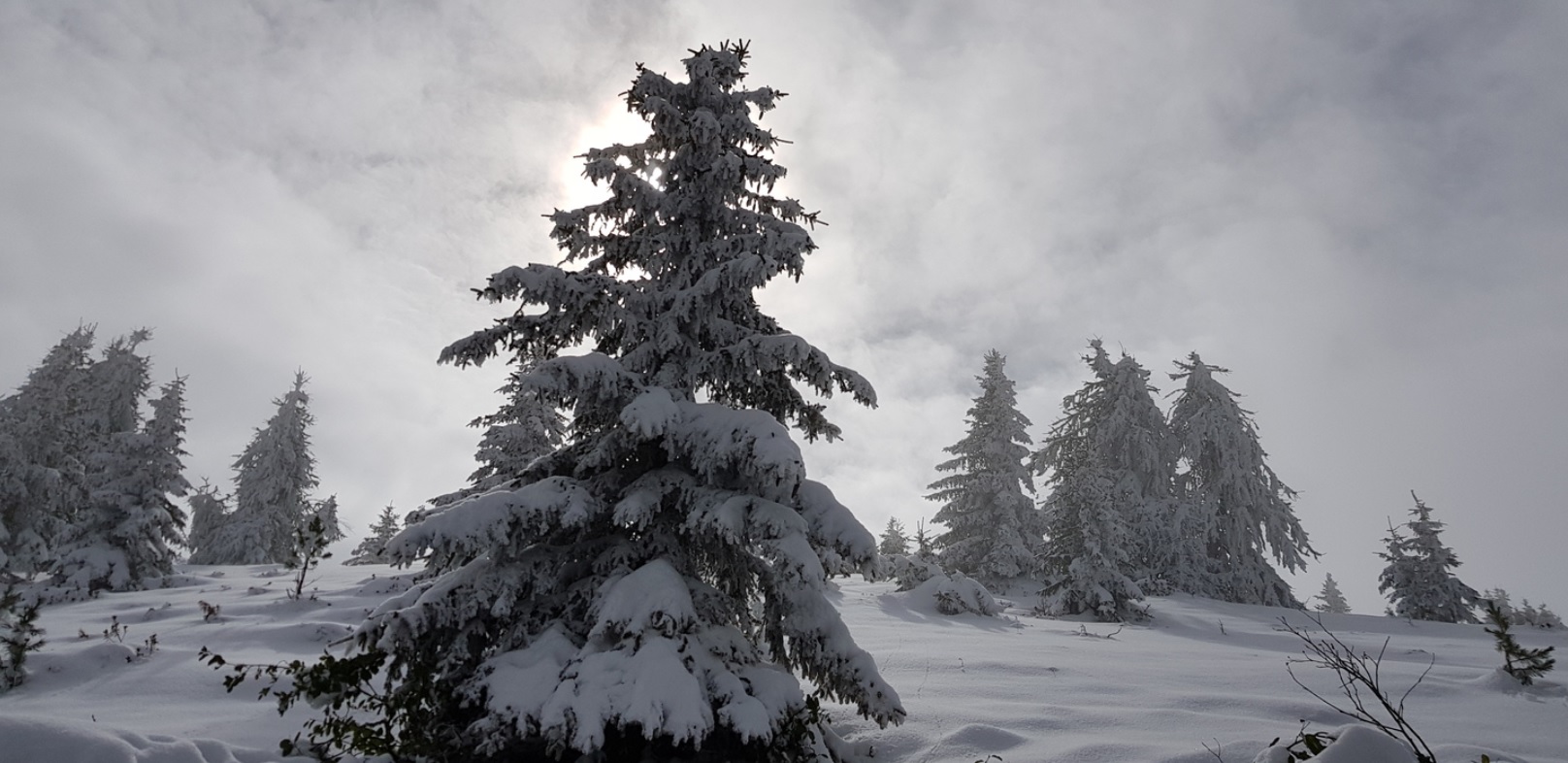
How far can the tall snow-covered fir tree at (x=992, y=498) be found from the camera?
2747cm

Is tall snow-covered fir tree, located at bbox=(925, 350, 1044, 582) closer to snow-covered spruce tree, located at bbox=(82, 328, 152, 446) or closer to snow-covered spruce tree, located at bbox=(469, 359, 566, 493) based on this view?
snow-covered spruce tree, located at bbox=(469, 359, 566, 493)

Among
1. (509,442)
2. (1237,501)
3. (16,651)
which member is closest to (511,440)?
(509,442)

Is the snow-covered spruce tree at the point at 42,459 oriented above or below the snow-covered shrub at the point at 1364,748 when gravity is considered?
above

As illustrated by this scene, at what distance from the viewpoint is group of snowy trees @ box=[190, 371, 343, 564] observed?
33.8 m

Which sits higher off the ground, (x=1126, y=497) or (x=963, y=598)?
(x=1126, y=497)

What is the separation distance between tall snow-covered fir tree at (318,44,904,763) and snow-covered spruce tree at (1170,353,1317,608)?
24748 mm

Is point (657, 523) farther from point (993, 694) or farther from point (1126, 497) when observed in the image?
point (1126, 497)

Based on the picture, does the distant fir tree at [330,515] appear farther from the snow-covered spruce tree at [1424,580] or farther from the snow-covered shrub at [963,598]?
the snow-covered spruce tree at [1424,580]

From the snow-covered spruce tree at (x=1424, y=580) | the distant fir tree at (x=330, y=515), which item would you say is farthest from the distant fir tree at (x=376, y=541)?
the snow-covered spruce tree at (x=1424, y=580)

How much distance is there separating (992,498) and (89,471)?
3839cm

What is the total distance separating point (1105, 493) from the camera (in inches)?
817

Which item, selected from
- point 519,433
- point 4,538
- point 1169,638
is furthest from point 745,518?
point 4,538

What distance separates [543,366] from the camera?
6223mm

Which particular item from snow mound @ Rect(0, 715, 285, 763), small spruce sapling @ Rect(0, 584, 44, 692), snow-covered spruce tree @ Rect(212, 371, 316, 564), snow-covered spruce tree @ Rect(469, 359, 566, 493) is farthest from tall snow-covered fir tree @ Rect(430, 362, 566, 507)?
snow-covered spruce tree @ Rect(212, 371, 316, 564)
